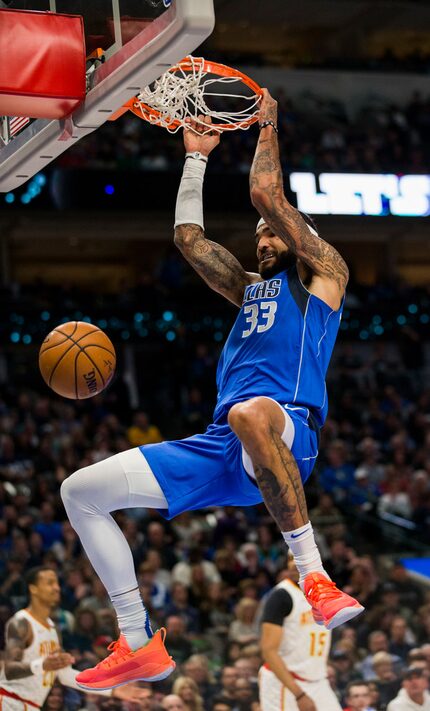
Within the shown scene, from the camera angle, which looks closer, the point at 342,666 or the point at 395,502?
the point at 342,666

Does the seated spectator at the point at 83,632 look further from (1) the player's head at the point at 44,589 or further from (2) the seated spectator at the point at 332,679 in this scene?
(2) the seated spectator at the point at 332,679

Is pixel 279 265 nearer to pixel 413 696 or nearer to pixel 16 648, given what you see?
pixel 16 648

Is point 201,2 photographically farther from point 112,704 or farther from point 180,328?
point 180,328

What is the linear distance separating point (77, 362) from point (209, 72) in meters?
1.57

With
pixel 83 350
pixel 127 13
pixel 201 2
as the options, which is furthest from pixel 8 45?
pixel 83 350

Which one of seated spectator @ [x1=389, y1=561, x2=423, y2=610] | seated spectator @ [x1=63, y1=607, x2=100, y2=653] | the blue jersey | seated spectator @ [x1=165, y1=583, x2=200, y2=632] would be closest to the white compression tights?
the blue jersey

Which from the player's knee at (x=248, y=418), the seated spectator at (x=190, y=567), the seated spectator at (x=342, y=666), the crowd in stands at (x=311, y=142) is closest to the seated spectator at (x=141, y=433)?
the seated spectator at (x=190, y=567)

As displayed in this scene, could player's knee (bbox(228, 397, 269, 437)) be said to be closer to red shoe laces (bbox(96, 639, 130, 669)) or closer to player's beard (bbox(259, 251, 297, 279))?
player's beard (bbox(259, 251, 297, 279))

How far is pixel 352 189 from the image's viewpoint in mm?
20422

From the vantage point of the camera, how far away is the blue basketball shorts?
5.17m

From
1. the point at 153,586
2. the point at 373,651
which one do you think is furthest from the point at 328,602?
the point at 153,586

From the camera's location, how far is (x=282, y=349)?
17.1 feet

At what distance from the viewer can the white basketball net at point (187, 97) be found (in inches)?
220

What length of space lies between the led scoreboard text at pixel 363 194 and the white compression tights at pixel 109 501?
14864 mm
